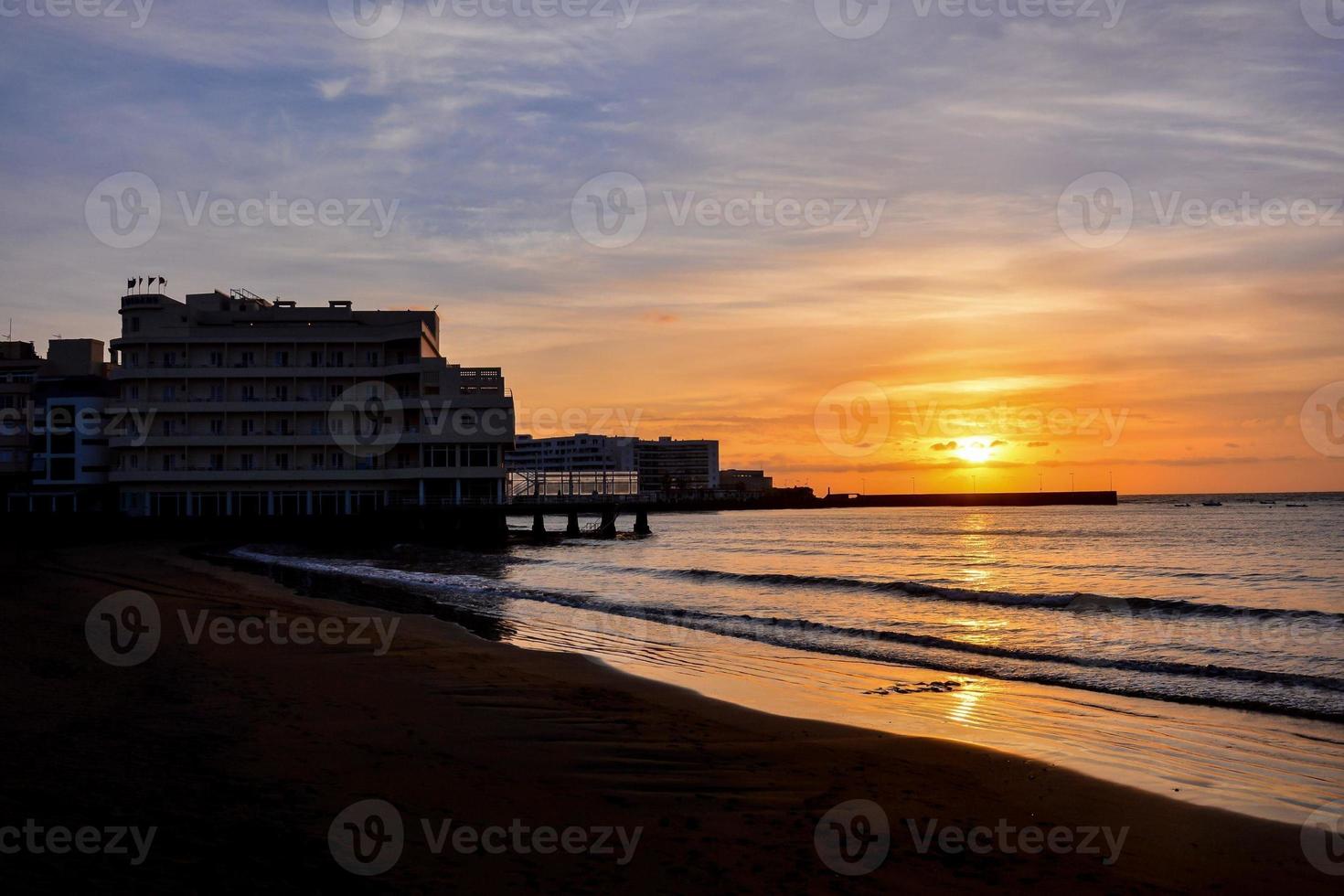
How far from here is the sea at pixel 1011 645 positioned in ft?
34.8

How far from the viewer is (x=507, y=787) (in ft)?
25.0

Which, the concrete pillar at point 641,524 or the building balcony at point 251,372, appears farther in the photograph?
the concrete pillar at point 641,524

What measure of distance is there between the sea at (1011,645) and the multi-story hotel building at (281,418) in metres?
19.9

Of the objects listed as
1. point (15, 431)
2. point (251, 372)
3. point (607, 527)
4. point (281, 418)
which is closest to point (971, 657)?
point (281, 418)

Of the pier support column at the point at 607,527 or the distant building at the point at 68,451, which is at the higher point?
the distant building at the point at 68,451

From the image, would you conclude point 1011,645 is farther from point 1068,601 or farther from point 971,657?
point 1068,601

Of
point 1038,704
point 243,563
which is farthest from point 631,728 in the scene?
point 243,563

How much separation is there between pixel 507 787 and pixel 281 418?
6420 centimetres

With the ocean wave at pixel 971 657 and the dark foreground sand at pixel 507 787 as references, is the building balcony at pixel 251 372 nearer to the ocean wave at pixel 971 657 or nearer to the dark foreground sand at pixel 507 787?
the ocean wave at pixel 971 657

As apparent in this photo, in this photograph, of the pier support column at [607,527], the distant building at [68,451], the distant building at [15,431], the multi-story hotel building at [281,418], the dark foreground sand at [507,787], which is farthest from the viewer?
the pier support column at [607,527]

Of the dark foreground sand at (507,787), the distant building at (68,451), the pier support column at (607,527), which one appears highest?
the distant building at (68,451)

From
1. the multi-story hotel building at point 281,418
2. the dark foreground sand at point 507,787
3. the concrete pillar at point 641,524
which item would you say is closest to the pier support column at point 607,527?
the concrete pillar at point 641,524

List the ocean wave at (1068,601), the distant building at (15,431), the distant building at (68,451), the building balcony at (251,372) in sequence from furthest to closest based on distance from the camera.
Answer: the distant building at (15,431), the distant building at (68,451), the building balcony at (251,372), the ocean wave at (1068,601)

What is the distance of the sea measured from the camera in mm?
10609
